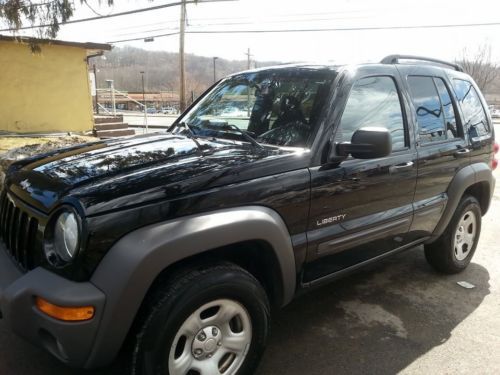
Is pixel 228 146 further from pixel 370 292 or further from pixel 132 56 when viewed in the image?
pixel 132 56

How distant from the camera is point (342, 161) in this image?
9.39ft

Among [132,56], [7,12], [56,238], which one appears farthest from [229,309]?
[132,56]

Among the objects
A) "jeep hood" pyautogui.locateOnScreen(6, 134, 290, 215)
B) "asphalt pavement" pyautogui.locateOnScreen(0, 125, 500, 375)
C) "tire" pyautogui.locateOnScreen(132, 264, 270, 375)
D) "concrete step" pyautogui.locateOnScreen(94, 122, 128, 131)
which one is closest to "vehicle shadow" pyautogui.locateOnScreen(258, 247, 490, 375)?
"asphalt pavement" pyautogui.locateOnScreen(0, 125, 500, 375)

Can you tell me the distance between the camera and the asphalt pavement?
9.24ft

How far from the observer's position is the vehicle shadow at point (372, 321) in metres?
2.88

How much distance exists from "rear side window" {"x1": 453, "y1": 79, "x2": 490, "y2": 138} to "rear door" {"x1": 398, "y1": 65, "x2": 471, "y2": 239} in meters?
0.17

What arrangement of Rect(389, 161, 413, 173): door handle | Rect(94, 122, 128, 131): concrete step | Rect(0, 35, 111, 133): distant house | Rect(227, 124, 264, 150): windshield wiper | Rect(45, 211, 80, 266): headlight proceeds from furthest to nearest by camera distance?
Rect(94, 122, 128, 131): concrete step, Rect(0, 35, 111, 133): distant house, Rect(389, 161, 413, 173): door handle, Rect(227, 124, 264, 150): windshield wiper, Rect(45, 211, 80, 266): headlight

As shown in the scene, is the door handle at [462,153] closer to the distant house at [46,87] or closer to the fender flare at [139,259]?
the fender flare at [139,259]

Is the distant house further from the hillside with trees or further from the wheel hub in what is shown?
the wheel hub

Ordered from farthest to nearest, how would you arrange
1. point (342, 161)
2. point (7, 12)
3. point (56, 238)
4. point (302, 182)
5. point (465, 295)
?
point (7, 12)
point (465, 295)
point (342, 161)
point (302, 182)
point (56, 238)

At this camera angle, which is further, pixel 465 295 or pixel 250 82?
pixel 465 295

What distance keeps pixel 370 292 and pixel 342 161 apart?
1.57 meters

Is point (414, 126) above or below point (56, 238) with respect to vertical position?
above

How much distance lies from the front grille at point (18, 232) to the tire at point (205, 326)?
71 centimetres
